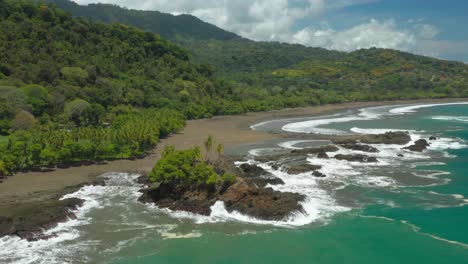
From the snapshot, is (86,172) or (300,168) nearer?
(86,172)

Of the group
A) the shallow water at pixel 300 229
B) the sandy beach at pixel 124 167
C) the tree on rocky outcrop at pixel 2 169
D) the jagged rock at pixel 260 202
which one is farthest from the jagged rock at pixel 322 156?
the tree on rocky outcrop at pixel 2 169

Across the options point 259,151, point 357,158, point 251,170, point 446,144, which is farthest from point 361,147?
point 251,170

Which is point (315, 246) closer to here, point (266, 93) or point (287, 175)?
point (287, 175)

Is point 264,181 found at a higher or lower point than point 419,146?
higher

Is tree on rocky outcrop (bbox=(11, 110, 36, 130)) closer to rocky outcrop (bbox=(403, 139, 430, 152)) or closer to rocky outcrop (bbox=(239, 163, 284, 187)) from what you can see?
rocky outcrop (bbox=(239, 163, 284, 187))

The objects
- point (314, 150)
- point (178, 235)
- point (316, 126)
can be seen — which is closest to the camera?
point (178, 235)

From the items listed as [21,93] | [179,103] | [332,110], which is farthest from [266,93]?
[21,93]

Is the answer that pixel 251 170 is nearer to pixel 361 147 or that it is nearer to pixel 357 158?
pixel 357 158
